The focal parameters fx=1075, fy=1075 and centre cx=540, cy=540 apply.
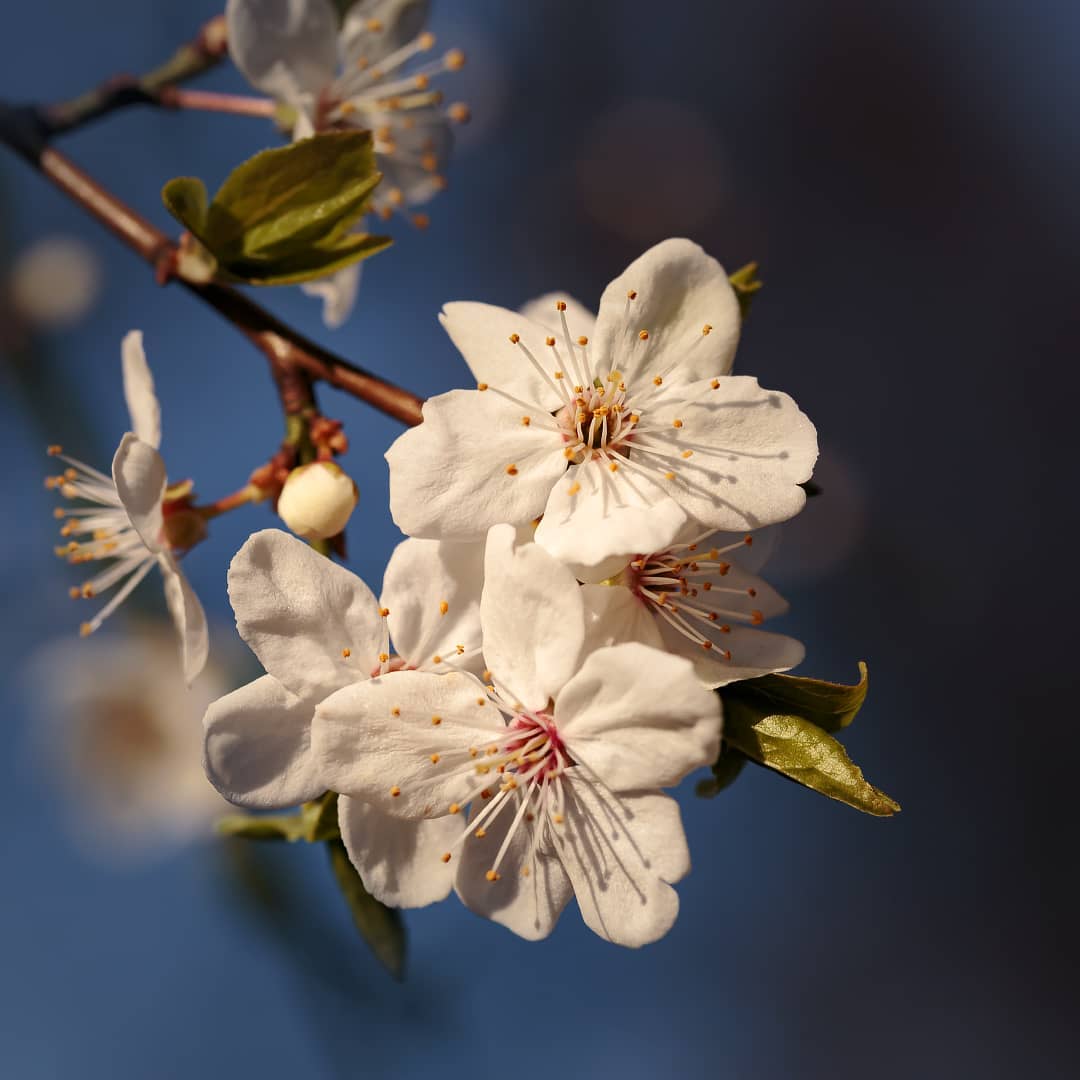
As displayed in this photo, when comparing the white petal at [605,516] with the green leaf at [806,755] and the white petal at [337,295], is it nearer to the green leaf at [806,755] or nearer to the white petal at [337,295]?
the green leaf at [806,755]

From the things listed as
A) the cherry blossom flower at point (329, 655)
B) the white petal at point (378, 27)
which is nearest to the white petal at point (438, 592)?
the cherry blossom flower at point (329, 655)

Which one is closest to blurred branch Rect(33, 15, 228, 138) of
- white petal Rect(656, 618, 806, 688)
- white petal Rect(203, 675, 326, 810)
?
white petal Rect(203, 675, 326, 810)

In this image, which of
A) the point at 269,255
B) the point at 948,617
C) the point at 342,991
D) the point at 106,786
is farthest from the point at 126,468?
the point at 948,617

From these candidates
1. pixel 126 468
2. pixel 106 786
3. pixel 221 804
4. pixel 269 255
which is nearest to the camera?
pixel 126 468

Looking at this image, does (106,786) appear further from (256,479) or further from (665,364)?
(665,364)

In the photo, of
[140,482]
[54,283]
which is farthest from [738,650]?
[54,283]

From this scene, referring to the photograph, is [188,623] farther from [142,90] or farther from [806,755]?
[142,90]
